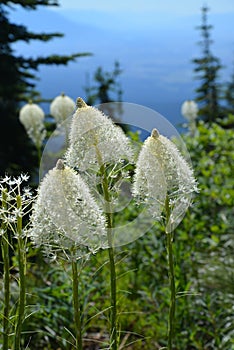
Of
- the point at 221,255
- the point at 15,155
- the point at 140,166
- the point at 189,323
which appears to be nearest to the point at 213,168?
the point at 221,255

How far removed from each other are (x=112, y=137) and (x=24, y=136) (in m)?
7.63

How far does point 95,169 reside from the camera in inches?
74.2

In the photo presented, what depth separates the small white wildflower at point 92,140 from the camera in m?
1.83

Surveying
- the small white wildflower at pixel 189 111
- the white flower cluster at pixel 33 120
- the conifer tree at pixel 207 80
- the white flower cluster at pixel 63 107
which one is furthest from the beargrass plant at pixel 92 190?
the conifer tree at pixel 207 80

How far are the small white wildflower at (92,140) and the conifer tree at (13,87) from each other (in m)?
7.14

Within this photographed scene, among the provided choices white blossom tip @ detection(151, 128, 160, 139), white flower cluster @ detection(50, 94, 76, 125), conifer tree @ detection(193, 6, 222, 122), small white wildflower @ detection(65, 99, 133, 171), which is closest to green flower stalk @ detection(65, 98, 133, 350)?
small white wildflower @ detection(65, 99, 133, 171)

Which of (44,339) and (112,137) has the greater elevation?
(112,137)

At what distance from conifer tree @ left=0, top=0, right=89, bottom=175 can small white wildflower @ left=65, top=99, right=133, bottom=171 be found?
23.4ft

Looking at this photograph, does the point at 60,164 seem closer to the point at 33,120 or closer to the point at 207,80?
the point at 33,120

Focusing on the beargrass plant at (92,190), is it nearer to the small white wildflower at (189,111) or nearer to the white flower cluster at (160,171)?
the white flower cluster at (160,171)

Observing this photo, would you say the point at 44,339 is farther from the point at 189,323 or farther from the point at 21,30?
the point at 21,30

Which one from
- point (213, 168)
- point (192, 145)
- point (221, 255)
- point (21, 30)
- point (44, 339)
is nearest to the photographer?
point (44, 339)

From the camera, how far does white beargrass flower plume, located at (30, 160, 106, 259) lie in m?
1.65

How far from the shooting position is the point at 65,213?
1.66 metres
